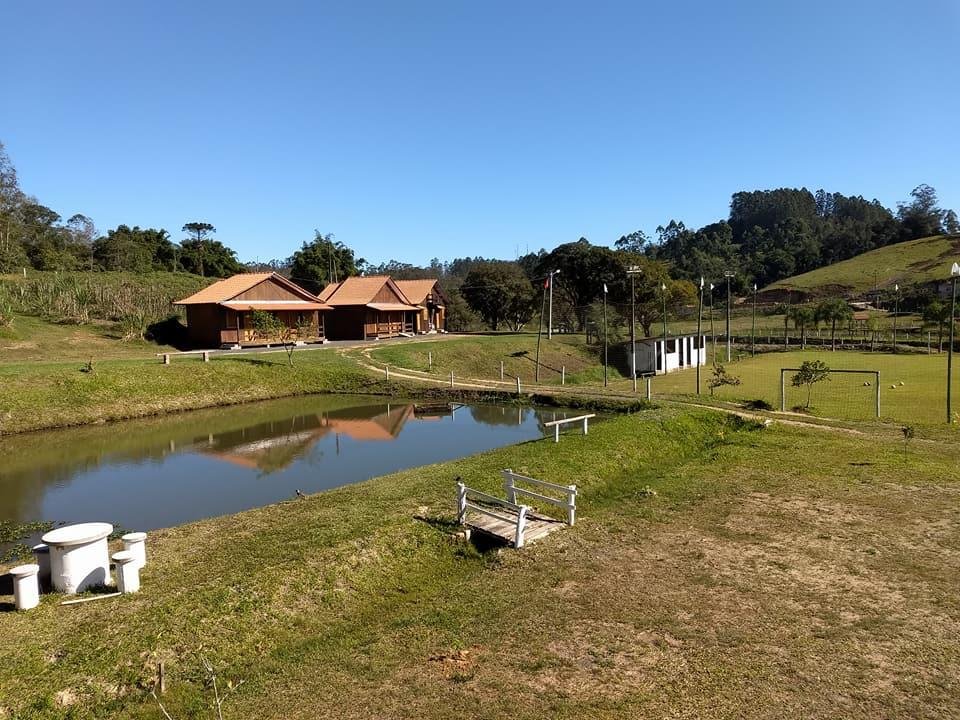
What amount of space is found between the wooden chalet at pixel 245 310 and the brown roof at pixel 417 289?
13778 millimetres

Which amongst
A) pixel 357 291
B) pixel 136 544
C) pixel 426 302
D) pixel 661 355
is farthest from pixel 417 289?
pixel 136 544

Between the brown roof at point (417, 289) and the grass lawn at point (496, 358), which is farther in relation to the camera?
the brown roof at point (417, 289)

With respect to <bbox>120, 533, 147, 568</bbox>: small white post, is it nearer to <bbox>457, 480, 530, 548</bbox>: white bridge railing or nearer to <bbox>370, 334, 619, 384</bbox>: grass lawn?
<bbox>457, 480, 530, 548</bbox>: white bridge railing

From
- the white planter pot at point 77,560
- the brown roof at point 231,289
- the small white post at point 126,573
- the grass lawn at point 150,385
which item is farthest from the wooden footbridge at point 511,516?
the brown roof at point 231,289

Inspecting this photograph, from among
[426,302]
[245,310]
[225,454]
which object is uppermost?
[426,302]

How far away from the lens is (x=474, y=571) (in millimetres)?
10422

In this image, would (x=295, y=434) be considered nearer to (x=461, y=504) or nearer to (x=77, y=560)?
(x=461, y=504)

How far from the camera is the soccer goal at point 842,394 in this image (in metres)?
23.0

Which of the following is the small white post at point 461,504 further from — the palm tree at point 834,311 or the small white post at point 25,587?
the palm tree at point 834,311

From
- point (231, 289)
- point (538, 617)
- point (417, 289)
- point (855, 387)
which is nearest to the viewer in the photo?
point (538, 617)

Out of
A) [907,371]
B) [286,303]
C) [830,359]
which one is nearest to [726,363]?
[830,359]

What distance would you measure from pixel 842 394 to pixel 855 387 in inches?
120

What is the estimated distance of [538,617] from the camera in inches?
337

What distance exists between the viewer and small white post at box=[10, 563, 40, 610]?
832 centimetres
